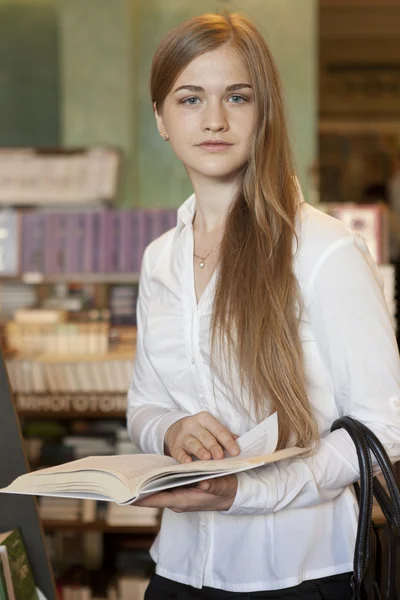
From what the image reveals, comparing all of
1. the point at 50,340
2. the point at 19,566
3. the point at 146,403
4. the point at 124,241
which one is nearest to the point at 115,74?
the point at 124,241

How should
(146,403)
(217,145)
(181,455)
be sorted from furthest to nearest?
(146,403) → (217,145) → (181,455)

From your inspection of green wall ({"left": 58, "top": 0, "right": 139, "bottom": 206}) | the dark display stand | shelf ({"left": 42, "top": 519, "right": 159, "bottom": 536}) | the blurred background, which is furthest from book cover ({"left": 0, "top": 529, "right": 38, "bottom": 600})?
green wall ({"left": 58, "top": 0, "right": 139, "bottom": 206})

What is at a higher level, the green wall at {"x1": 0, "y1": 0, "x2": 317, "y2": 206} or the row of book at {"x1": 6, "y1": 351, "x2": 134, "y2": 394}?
the green wall at {"x1": 0, "y1": 0, "x2": 317, "y2": 206}

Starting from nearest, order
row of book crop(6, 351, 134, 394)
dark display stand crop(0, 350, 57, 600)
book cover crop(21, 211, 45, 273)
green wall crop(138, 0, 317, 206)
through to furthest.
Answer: dark display stand crop(0, 350, 57, 600)
row of book crop(6, 351, 134, 394)
book cover crop(21, 211, 45, 273)
green wall crop(138, 0, 317, 206)

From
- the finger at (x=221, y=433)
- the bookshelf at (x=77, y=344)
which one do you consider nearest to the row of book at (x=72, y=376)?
the bookshelf at (x=77, y=344)

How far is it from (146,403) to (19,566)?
1.29ft

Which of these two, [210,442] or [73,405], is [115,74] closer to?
[73,405]

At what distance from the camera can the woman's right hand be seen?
1401 mm

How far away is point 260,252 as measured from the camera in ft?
5.02

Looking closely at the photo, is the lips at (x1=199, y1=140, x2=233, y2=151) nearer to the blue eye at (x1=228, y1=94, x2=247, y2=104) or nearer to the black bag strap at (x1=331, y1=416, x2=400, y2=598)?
the blue eye at (x1=228, y1=94, x2=247, y2=104)

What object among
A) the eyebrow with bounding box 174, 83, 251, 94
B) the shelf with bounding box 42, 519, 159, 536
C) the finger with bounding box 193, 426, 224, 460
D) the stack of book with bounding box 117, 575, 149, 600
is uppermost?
the eyebrow with bounding box 174, 83, 251, 94

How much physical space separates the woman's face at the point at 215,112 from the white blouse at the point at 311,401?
0.17 metres

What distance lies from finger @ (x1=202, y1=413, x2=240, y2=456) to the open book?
0.05ft

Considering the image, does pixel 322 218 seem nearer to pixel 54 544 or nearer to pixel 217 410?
pixel 217 410
